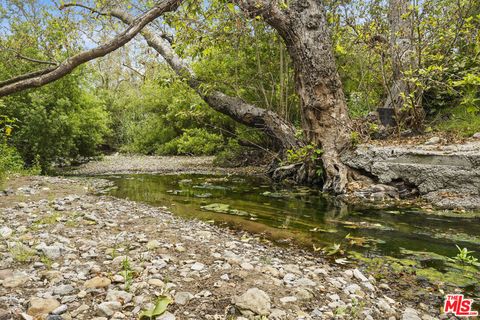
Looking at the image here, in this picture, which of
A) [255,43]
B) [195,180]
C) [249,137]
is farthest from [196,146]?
[255,43]

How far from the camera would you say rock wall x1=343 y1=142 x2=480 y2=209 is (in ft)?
21.7

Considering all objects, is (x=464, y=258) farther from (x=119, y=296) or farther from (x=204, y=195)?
(x=204, y=195)

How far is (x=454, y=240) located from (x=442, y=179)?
8.63 ft

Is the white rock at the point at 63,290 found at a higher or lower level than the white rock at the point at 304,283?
lower

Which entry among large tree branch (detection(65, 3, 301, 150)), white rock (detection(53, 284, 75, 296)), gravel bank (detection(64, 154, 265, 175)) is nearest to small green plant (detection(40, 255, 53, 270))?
white rock (detection(53, 284, 75, 296))

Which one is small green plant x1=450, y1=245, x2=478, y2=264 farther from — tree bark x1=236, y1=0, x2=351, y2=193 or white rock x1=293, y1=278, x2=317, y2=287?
tree bark x1=236, y1=0, x2=351, y2=193

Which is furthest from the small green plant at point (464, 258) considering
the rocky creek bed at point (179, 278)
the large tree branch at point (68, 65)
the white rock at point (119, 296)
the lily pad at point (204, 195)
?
the large tree branch at point (68, 65)

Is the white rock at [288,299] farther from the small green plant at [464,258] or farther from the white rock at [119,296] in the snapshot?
the small green plant at [464,258]

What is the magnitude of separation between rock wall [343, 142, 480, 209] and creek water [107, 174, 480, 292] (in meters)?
0.98

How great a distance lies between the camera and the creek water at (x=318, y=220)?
4520mm

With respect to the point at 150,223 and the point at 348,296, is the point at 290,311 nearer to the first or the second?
the point at 348,296

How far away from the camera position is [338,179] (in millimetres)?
8328

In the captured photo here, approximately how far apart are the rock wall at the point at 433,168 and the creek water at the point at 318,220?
0.98 metres

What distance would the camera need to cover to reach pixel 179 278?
318cm
